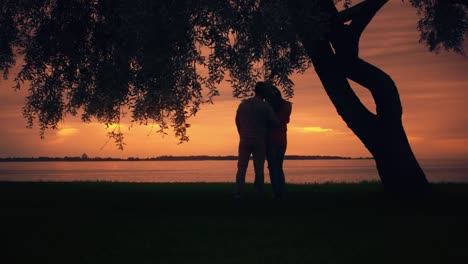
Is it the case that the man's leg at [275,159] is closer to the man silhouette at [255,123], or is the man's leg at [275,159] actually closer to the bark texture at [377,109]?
Answer: the man silhouette at [255,123]

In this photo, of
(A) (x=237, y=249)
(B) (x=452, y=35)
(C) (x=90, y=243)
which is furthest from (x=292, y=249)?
(B) (x=452, y=35)

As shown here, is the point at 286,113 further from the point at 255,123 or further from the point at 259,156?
the point at 259,156

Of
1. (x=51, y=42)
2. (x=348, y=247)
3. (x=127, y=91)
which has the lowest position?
(x=348, y=247)

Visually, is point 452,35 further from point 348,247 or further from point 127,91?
point 348,247

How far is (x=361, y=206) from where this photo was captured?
15.9 metres

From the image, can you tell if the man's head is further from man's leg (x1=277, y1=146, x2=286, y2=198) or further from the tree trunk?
the tree trunk

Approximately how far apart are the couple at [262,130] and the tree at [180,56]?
435 millimetres

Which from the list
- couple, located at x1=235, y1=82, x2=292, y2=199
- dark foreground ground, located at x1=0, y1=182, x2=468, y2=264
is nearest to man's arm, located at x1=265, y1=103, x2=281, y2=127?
couple, located at x1=235, y1=82, x2=292, y2=199

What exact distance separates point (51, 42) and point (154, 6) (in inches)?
155

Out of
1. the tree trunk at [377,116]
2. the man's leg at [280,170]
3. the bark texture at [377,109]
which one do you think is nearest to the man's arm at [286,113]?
the man's leg at [280,170]

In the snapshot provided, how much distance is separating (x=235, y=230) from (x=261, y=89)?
222 inches

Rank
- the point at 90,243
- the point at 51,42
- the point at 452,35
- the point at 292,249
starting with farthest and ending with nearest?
1. the point at 452,35
2. the point at 51,42
3. the point at 90,243
4. the point at 292,249

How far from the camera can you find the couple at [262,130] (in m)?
16.2

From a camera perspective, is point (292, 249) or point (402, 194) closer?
point (292, 249)
